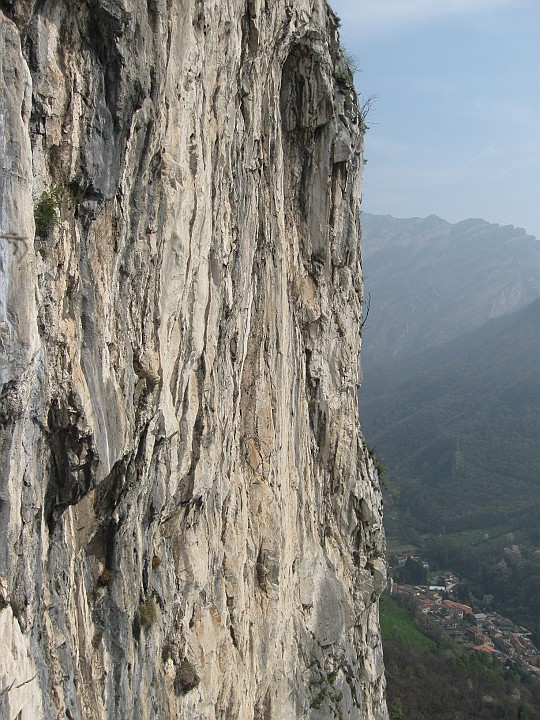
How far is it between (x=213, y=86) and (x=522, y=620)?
68.2m

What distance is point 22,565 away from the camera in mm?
5105

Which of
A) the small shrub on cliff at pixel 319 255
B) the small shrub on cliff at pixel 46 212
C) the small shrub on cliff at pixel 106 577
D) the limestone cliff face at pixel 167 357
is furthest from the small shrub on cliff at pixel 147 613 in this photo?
the small shrub on cliff at pixel 319 255

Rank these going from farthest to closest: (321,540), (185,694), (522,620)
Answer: (522,620), (321,540), (185,694)

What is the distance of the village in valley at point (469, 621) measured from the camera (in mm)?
53812

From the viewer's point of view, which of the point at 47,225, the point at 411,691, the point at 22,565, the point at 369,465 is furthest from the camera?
the point at 411,691

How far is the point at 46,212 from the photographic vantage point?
17.7 ft

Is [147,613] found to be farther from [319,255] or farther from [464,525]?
[464,525]

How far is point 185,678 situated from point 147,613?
1744 mm

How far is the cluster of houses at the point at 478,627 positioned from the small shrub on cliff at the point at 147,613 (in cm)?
4936

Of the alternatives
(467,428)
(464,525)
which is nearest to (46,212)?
(464,525)

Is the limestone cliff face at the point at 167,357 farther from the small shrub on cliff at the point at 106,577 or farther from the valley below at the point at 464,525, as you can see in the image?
the valley below at the point at 464,525

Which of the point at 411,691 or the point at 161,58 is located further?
the point at 411,691

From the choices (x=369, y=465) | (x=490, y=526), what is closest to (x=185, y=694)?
(x=369, y=465)

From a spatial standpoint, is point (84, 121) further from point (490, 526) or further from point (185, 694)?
point (490, 526)
